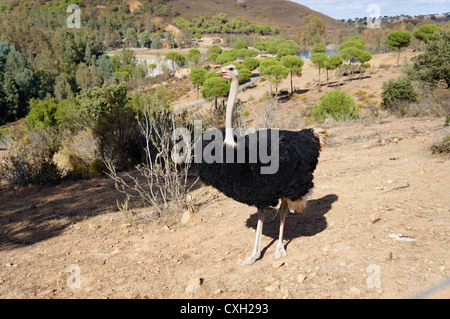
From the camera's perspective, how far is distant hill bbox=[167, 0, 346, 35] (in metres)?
164

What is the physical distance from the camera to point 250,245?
425cm

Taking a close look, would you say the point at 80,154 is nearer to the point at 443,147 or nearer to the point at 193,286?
the point at 193,286

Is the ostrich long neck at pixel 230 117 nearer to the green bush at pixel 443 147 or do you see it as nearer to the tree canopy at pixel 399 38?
the green bush at pixel 443 147

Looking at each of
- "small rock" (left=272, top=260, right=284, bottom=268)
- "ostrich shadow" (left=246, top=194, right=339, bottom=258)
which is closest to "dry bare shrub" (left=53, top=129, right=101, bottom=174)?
"ostrich shadow" (left=246, top=194, right=339, bottom=258)

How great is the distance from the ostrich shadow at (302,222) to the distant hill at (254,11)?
516 feet

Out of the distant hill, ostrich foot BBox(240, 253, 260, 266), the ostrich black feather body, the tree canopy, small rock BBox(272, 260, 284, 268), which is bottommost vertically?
ostrich foot BBox(240, 253, 260, 266)

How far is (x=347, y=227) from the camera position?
4.26 meters

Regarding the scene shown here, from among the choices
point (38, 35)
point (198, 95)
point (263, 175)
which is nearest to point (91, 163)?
point (263, 175)

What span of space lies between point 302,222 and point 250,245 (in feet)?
2.80

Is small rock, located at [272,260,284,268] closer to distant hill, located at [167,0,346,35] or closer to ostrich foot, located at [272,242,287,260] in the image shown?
ostrich foot, located at [272,242,287,260]

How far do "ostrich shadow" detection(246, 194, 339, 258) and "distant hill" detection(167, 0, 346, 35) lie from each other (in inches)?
6193

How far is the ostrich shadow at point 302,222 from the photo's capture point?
439 centimetres

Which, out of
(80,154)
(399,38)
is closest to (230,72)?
(80,154)

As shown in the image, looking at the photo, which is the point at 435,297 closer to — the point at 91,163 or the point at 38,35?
the point at 91,163
